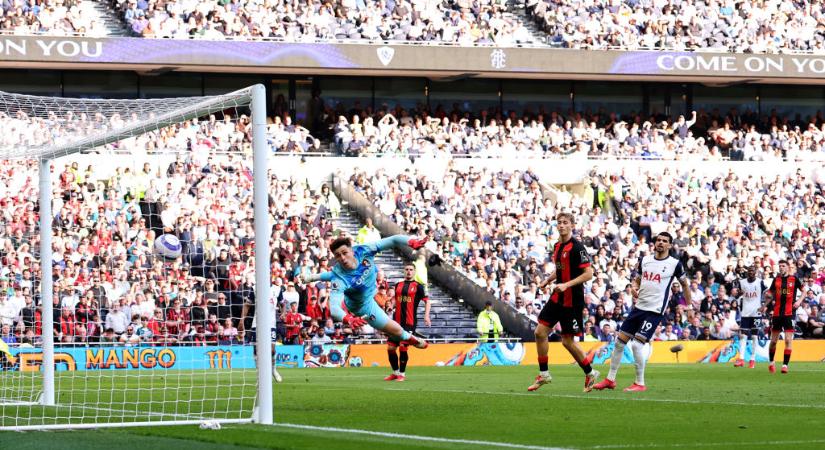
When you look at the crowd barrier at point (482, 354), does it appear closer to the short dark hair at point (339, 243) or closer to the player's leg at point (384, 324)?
the player's leg at point (384, 324)

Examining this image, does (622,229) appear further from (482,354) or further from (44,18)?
(44,18)

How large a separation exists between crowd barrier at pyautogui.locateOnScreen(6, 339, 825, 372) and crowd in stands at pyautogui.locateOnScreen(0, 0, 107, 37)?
13.6 metres

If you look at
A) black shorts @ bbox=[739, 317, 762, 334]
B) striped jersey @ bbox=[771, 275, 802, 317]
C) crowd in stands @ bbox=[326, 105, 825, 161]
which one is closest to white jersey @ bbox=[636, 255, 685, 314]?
striped jersey @ bbox=[771, 275, 802, 317]

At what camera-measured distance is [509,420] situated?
13414 millimetres

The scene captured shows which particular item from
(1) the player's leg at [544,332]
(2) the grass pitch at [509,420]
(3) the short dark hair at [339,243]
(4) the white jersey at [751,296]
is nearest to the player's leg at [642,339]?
(2) the grass pitch at [509,420]

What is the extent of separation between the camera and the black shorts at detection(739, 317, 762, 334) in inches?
1171

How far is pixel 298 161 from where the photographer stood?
39844 millimetres

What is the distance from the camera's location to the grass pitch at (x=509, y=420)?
36.7ft

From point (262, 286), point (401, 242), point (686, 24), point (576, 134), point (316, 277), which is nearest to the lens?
point (262, 286)

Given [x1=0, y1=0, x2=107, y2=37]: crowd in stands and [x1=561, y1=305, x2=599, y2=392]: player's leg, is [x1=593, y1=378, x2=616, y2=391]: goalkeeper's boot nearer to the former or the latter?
[x1=561, y1=305, x2=599, y2=392]: player's leg

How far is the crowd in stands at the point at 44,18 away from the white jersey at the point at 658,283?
25053 mm

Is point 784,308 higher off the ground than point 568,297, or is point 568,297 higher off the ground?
point 568,297

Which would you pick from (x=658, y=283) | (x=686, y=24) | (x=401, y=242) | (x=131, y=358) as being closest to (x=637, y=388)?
(x=658, y=283)

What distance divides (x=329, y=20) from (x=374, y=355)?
46.1ft
